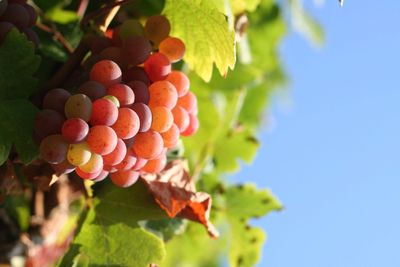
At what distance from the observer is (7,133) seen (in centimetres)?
82

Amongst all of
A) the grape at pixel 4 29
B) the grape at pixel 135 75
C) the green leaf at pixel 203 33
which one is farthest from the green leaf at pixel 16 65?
the green leaf at pixel 203 33

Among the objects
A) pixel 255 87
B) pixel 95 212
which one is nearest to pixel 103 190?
pixel 95 212

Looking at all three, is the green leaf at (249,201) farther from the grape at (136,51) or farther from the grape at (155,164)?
the grape at (136,51)

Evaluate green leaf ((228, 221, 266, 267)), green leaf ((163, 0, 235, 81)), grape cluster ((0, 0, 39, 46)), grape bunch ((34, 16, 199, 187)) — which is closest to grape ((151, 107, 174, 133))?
grape bunch ((34, 16, 199, 187))

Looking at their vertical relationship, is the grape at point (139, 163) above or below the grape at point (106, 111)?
below

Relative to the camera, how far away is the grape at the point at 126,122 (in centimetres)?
82

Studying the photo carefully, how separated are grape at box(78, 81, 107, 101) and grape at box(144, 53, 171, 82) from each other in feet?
0.34

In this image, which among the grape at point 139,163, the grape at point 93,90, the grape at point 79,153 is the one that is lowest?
the grape at point 79,153

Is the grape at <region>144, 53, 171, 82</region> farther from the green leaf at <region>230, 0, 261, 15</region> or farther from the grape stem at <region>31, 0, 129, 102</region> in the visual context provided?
the green leaf at <region>230, 0, 261, 15</region>

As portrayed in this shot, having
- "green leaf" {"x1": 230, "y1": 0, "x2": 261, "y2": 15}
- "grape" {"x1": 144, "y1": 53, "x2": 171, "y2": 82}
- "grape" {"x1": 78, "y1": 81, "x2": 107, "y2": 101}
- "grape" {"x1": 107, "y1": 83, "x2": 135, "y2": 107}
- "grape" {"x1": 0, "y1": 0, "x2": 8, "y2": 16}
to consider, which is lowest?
"grape" {"x1": 0, "y1": 0, "x2": 8, "y2": 16}

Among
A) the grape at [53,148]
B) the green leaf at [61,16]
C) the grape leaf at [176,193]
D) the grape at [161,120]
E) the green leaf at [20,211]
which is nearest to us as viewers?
the grape at [53,148]

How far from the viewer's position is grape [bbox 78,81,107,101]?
83 cm

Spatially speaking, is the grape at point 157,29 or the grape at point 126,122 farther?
the grape at point 157,29

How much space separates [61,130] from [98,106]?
0.05 metres
